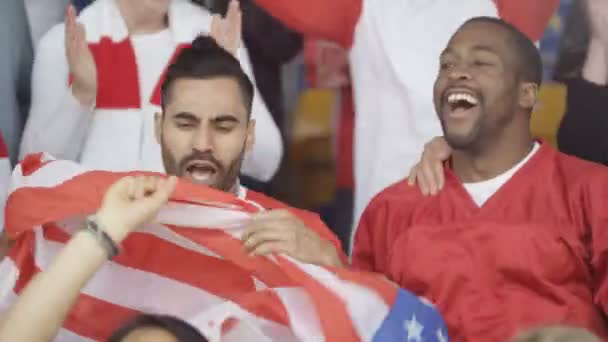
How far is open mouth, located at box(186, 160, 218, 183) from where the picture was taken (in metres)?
1.38

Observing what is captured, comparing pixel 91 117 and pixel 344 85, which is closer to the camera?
pixel 91 117

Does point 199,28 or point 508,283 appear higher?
point 199,28

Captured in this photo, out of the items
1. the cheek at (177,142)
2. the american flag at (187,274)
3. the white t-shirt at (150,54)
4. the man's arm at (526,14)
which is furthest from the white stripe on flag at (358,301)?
the man's arm at (526,14)

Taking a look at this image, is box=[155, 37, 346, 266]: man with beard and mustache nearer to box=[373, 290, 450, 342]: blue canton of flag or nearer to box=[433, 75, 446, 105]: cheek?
box=[373, 290, 450, 342]: blue canton of flag

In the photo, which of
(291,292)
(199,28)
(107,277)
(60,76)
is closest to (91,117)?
(60,76)

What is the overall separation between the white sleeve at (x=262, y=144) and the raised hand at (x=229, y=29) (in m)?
0.04

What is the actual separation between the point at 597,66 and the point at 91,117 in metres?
0.85

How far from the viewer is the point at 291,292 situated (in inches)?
A: 48.5

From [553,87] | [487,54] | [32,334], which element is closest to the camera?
[32,334]

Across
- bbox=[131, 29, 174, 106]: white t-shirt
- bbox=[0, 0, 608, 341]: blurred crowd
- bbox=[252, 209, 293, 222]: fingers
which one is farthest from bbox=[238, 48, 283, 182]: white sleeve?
bbox=[252, 209, 293, 222]: fingers

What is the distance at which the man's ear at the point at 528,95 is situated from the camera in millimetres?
1492

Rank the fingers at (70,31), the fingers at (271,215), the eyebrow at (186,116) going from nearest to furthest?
the fingers at (271,215) → the eyebrow at (186,116) → the fingers at (70,31)

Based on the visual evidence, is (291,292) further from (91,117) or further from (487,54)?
(91,117)

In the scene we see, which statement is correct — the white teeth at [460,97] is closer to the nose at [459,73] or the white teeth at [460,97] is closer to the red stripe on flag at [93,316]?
the nose at [459,73]
